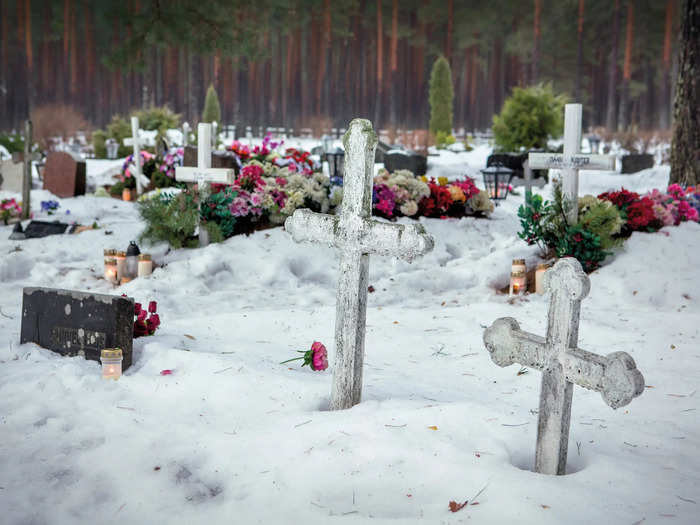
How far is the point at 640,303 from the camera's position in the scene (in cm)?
662

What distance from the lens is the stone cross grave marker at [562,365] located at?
9.07ft

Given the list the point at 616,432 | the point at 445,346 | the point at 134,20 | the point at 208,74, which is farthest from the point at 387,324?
the point at 208,74

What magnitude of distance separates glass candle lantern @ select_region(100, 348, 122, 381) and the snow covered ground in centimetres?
10

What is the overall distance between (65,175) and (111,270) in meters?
7.32

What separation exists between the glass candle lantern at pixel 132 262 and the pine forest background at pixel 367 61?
29898mm

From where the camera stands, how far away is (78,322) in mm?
4488

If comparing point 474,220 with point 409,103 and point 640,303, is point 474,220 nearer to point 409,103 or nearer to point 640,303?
point 640,303

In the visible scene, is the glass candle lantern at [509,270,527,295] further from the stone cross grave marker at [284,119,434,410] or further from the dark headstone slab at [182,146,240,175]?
the dark headstone slab at [182,146,240,175]

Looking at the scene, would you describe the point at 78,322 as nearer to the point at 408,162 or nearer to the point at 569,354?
the point at 569,354

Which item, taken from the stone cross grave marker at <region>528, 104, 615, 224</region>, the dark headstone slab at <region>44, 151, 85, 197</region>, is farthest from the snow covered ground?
the dark headstone slab at <region>44, 151, 85, 197</region>

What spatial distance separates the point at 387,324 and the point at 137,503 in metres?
3.53

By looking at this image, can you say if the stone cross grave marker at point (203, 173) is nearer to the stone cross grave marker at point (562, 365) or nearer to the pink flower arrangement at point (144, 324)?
the pink flower arrangement at point (144, 324)

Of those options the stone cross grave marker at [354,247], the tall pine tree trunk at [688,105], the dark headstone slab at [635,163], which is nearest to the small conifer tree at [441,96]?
the dark headstone slab at [635,163]

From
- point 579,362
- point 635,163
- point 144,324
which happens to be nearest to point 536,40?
point 635,163
